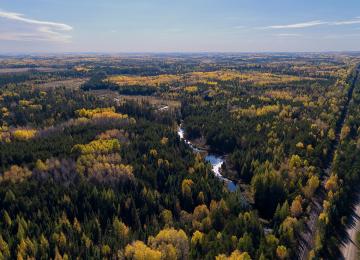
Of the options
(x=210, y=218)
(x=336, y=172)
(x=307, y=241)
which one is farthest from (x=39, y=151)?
(x=336, y=172)

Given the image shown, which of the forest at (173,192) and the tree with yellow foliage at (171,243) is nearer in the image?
the tree with yellow foliage at (171,243)

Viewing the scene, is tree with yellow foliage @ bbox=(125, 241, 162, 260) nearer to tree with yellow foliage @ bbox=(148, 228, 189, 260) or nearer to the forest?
the forest

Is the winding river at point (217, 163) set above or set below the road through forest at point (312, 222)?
below

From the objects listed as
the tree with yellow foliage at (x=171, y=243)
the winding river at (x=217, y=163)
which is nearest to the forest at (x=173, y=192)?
the tree with yellow foliage at (x=171, y=243)

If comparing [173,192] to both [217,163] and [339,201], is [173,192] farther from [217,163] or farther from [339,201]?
[217,163]

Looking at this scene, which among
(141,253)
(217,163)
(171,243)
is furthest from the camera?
(217,163)

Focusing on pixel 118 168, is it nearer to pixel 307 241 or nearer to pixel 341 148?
pixel 307 241

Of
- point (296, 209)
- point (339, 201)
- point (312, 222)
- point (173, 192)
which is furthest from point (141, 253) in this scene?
point (339, 201)

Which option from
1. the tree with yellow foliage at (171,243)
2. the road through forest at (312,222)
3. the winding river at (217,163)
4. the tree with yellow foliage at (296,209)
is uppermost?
the tree with yellow foliage at (171,243)

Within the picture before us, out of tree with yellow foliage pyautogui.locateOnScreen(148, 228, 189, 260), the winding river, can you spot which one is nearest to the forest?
tree with yellow foliage pyautogui.locateOnScreen(148, 228, 189, 260)

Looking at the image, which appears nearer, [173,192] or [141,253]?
[141,253]

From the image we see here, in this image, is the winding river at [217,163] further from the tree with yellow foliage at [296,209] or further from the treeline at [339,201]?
the treeline at [339,201]
